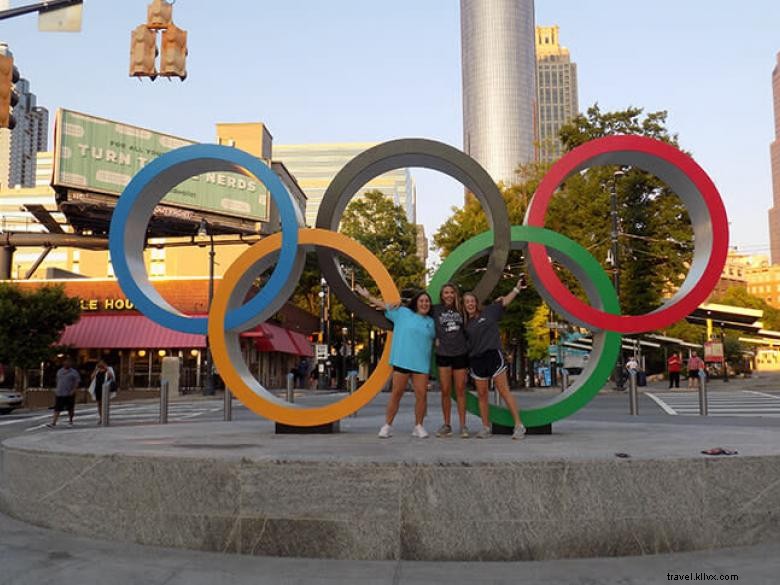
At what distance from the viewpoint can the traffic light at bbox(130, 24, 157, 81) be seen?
11.2 meters

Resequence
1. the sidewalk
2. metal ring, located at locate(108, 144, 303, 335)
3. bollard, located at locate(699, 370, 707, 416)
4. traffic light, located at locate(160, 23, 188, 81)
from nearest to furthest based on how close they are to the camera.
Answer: the sidewalk < metal ring, located at locate(108, 144, 303, 335) < traffic light, located at locate(160, 23, 188, 81) < bollard, located at locate(699, 370, 707, 416)

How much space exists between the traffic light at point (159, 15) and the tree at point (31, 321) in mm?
24563

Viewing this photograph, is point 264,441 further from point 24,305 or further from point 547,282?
point 24,305

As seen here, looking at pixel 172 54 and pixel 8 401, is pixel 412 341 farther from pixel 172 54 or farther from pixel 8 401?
pixel 8 401

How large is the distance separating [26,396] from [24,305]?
4637mm

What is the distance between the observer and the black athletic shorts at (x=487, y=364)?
8125mm

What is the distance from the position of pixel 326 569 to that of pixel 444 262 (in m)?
4.78

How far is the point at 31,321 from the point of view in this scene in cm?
3291

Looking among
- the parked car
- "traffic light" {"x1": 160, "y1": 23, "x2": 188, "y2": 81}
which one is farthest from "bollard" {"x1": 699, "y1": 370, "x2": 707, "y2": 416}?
the parked car

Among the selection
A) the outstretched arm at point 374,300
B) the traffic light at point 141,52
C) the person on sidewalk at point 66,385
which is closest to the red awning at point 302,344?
the person on sidewalk at point 66,385

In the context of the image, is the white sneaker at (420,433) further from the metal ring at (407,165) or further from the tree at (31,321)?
the tree at (31,321)

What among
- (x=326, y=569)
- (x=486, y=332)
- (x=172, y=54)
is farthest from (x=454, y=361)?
(x=172, y=54)

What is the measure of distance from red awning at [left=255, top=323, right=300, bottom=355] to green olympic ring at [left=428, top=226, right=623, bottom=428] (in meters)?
31.4

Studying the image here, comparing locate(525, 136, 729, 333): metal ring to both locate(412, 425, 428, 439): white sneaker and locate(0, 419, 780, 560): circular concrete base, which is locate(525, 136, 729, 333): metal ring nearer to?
locate(412, 425, 428, 439): white sneaker
